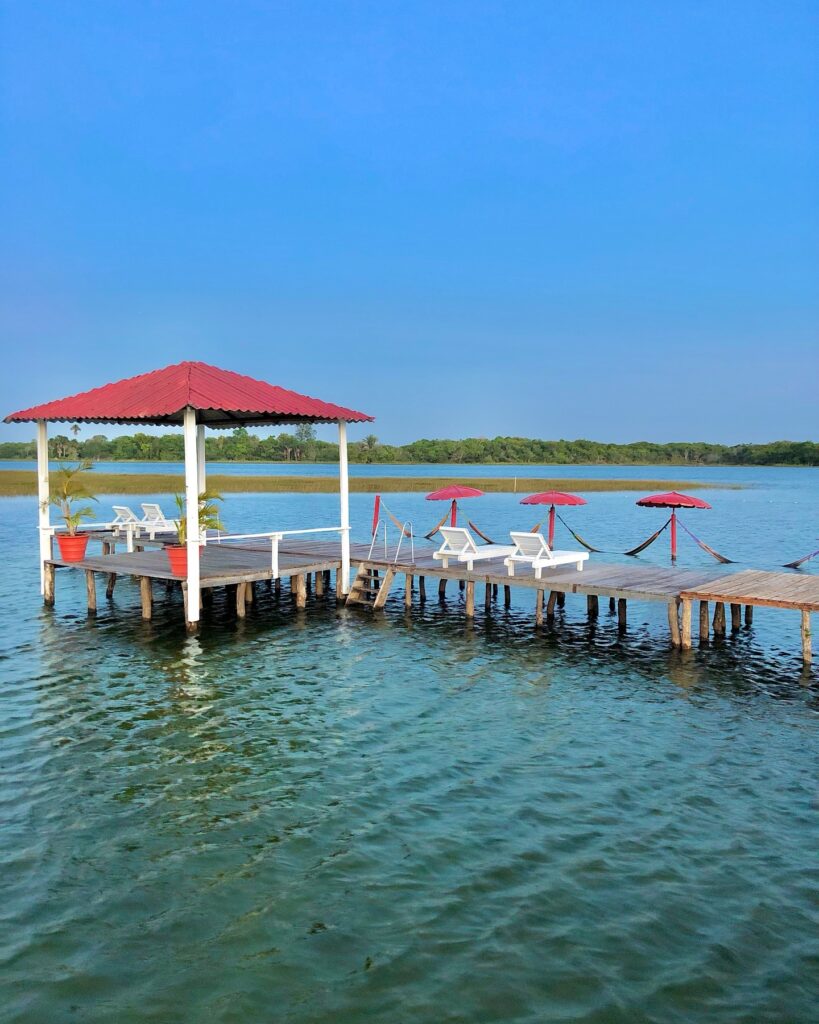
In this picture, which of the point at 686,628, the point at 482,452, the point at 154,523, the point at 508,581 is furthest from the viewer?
the point at 482,452

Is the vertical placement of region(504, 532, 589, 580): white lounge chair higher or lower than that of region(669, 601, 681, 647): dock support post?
higher

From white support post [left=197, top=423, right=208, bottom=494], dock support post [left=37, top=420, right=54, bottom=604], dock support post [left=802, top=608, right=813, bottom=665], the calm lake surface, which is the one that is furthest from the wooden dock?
white support post [left=197, top=423, right=208, bottom=494]

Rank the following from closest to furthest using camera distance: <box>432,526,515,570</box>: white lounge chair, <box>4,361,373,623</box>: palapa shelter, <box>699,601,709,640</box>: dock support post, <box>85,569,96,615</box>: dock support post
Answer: <box>4,361,373,623</box>: palapa shelter < <box>699,601,709,640</box>: dock support post < <box>432,526,515,570</box>: white lounge chair < <box>85,569,96,615</box>: dock support post

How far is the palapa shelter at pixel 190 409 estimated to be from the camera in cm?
1479

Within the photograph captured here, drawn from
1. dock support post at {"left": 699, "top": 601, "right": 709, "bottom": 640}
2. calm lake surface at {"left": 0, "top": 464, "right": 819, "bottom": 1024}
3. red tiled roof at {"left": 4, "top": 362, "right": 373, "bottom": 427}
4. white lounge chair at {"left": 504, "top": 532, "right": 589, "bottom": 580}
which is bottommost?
calm lake surface at {"left": 0, "top": 464, "right": 819, "bottom": 1024}

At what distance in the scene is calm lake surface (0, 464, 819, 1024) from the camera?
17.4 ft

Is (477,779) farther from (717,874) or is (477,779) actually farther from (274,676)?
(274,676)

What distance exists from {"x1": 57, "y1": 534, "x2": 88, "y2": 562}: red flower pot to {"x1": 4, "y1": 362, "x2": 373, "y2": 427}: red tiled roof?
2421 millimetres

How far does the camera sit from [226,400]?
50.1ft

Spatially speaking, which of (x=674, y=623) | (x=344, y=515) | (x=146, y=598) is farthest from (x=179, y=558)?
(x=674, y=623)

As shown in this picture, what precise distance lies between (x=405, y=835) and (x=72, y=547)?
1278 cm

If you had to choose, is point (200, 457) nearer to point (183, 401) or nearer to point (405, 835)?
point (183, 401)

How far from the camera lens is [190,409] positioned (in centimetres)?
1467

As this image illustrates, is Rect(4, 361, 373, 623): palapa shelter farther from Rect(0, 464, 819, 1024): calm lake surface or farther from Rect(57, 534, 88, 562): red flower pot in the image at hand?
Rect(0, 464, 819, 1024): calm lake surface
